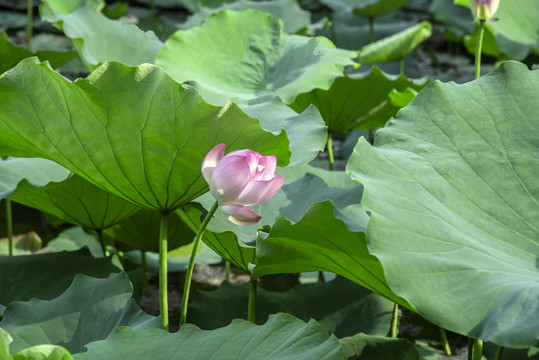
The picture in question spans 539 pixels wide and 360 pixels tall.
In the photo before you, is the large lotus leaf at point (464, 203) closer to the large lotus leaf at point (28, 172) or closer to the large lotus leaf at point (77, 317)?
the large lotus leaf at point (77, 317)

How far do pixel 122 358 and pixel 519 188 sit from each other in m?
0.61

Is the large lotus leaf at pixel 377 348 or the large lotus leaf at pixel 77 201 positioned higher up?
the large lotus leaf at pixel 77 201

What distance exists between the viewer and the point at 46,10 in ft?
5.48

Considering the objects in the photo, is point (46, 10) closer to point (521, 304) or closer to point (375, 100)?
point (375, 100)

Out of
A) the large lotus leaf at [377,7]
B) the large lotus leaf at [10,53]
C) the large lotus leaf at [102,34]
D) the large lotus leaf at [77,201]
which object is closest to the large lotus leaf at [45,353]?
the large lotus leaf at [77,201]

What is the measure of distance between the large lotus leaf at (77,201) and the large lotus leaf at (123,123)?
0.69ft

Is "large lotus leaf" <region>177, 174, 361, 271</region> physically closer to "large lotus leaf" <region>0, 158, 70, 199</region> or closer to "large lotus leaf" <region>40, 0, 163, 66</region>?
"large lotus leaf" <region>0, 158, 70, 199</region>

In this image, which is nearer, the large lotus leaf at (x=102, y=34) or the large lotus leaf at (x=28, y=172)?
the large lotus leaf at (x=28, y=172)

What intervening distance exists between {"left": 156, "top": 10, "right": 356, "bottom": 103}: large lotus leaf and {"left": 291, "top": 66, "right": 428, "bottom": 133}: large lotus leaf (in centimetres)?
11

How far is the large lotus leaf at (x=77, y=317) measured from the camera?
95 cm

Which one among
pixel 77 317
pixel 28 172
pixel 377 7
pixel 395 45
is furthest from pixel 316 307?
pixel 377 7

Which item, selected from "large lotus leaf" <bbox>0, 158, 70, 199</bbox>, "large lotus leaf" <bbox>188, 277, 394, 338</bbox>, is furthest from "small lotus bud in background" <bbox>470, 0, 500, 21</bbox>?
"large lotus leaf" <bbox>0, 158, 70, 199</bbox>

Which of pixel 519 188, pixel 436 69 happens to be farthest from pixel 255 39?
pixel 436 69

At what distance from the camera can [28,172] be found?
142 cm
